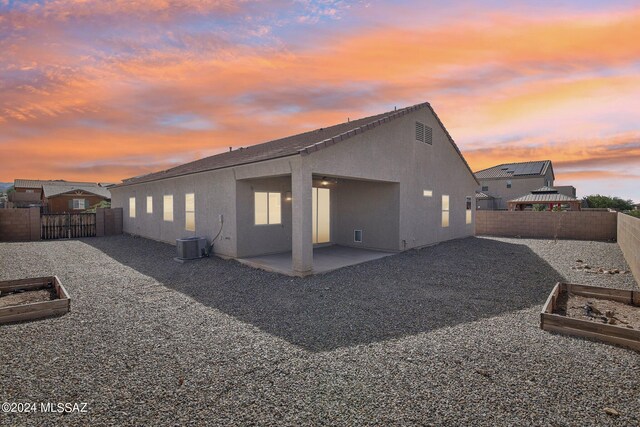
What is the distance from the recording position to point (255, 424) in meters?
2.76

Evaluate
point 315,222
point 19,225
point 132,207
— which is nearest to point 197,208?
point 315,222

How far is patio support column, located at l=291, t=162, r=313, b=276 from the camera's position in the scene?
26.2 feet

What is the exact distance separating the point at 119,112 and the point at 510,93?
13910 millimetres

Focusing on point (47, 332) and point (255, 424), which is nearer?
point (255, 424)

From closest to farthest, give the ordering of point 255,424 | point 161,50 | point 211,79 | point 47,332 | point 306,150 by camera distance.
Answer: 1. point 255,424
2. point 47,332
3. point 306,150
4. point 161,50
5. point 211,79

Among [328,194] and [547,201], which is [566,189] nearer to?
[547,201]

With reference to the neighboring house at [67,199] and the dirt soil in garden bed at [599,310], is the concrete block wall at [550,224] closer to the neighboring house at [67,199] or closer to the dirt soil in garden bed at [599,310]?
the dirt soil in garden bed at [599,310]

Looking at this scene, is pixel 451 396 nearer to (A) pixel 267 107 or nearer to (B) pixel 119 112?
(A) pixel 267 107

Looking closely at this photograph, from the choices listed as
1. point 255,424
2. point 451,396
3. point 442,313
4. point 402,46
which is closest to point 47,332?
point 255,424

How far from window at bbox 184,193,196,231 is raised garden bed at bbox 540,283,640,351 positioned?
11374 millimetres

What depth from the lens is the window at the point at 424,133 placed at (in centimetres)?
1271

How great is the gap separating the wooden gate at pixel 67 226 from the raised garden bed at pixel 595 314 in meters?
22.1

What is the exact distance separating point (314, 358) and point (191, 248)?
8.14 meters

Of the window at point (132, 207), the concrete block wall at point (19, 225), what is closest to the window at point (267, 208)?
the window at point (132, 207)
